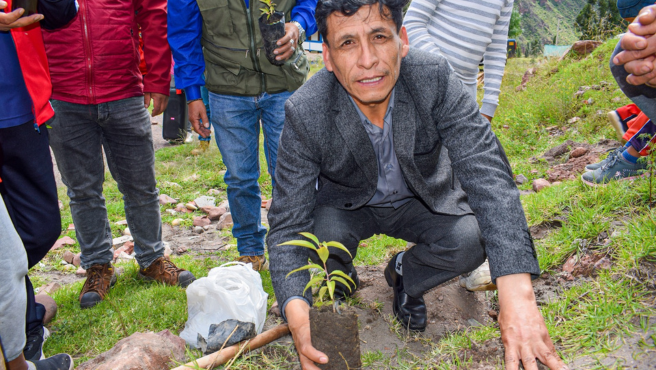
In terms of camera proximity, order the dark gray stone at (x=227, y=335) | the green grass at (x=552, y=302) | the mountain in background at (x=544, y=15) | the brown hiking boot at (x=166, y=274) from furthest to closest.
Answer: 1. the mountain in background at (x=544, y=15)
2. the brown hiking boot at (x=166, y=274)
3. the dark gray stone at (x=227, y=335)
4. the green grass at (x=552, y=302)

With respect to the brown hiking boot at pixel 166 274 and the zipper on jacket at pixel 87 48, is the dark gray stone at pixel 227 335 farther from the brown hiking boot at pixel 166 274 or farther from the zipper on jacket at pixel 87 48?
the zipper on jacket at pixel 87 48

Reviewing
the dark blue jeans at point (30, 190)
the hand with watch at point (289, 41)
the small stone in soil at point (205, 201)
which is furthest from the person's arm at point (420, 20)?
the small stone in soil at point (205, 201)

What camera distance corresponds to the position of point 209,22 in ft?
10.5

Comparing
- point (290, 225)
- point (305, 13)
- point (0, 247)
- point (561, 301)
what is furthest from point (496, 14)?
point (0, 247)

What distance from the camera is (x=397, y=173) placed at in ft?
8.17

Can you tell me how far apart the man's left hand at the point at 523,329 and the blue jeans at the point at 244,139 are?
206 cm

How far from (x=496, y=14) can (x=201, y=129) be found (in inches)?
85.9

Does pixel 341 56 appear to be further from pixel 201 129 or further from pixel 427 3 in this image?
pixel 201 129

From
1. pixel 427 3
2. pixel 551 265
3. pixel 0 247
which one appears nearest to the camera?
pixel 0 247

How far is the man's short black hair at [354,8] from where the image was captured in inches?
82.7

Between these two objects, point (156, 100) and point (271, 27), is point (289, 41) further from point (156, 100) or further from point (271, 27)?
point (156, 100)

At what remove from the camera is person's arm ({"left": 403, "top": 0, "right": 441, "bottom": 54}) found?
9.82 feet

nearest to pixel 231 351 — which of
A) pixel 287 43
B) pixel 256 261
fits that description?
pixel 256 261

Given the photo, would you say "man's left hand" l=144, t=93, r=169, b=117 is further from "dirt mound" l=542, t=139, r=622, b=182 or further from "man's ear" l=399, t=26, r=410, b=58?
"dirt mound" l=542, t=139, r=622, b=182
